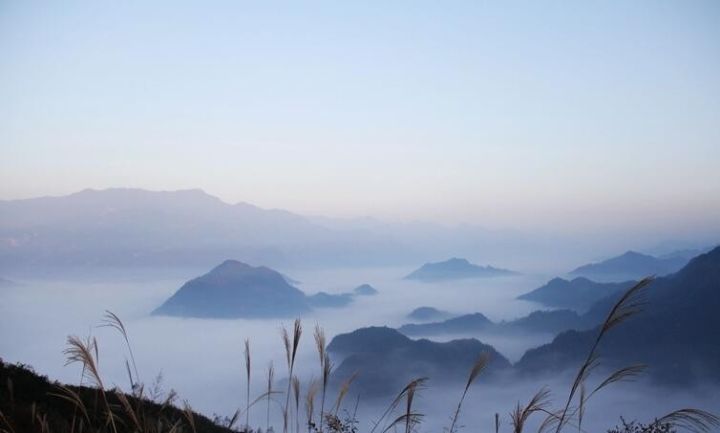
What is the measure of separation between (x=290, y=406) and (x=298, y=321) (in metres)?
1.41

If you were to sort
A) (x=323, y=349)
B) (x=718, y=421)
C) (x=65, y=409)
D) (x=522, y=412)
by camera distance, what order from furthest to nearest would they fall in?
(x=65, y=409)
(x=323, y=349)
(x=522, y=412)
(x=718, y=421)

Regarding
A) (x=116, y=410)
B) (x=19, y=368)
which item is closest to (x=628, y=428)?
(x=116, y=410)

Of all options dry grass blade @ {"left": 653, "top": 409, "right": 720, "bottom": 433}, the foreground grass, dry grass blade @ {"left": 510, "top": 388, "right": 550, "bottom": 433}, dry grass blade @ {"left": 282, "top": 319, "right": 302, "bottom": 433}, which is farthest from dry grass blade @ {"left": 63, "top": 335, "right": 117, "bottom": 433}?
dry grass blade @ {"left": 653, "top": 409, "right": 720, "bottom": 433}

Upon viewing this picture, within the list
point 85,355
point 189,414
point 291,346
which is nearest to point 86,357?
point 85,355

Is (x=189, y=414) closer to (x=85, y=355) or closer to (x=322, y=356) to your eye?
(x=85, y=355)

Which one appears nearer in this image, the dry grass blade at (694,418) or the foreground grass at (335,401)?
the dry grass blade at (694,418)

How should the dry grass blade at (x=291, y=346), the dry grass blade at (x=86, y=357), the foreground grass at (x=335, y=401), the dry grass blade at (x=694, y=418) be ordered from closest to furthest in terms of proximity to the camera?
the dry grass blade at (x=694, y=418) → the foreground grass at (x=335, y=401) → the dry grass blade at (x=86, y=357) → the dry grass blade at (x=291, y=346)

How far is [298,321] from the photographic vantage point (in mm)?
5605

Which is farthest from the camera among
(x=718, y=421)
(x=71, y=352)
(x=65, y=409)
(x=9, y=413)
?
(x=65, y=409)

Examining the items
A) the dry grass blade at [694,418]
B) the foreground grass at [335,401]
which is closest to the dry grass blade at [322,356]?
the foreground grass at [335,401]

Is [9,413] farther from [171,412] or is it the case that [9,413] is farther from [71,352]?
[171,412]

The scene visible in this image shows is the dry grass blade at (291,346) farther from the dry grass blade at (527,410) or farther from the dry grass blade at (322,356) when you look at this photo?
the dry grass blade at (527,410)

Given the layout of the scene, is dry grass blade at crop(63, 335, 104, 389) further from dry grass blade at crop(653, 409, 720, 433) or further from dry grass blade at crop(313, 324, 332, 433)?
dry grass blade at crop(653, 409, 720, 433)

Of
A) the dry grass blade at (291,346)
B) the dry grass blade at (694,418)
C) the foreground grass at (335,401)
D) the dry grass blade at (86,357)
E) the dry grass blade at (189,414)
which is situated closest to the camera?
the dry grass blade at (694,418)
